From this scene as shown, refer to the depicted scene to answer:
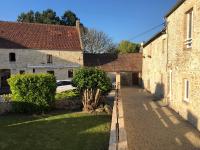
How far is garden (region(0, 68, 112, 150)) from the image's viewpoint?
447 inches

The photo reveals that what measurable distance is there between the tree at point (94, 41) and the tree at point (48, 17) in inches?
185

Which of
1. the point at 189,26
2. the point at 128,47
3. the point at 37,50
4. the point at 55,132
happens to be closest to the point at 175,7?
the point at 189,26

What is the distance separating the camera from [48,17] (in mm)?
57062

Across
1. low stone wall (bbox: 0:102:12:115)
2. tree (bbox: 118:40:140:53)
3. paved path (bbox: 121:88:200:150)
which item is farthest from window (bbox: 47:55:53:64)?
tree (bbox: 118:40:140:53)

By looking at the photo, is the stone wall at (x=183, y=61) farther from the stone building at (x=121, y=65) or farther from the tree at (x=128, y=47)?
the tree at (x=128, y=47)

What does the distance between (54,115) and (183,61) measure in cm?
827

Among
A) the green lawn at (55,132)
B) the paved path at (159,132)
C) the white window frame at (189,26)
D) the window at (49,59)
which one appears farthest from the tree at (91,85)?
the window at (49,59)

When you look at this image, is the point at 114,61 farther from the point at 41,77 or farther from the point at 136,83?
the point at 41,77

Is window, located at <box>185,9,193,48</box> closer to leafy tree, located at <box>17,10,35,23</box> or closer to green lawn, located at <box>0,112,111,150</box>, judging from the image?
green lawn, located at <box>0,112,111,150</box>

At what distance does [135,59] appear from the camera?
42.5m

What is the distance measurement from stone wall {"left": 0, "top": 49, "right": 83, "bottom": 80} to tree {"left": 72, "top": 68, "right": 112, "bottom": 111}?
59.0 feet

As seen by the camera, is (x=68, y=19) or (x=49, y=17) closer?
(x=49, y=17)

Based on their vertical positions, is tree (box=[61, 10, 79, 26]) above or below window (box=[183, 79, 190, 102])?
above

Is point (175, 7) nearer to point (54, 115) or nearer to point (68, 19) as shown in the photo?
point (54, 115)
